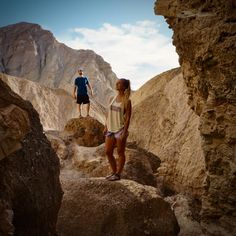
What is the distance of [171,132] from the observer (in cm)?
1519

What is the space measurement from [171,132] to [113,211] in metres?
10.1

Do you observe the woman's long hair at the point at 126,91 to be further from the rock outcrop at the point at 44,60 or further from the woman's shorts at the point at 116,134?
the rock outcrop at the point at 44,60

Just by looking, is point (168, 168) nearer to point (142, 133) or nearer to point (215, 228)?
point (215, 228)

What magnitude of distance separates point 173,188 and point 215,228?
4256 mm

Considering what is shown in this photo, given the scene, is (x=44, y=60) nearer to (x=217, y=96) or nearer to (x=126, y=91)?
(x=126, y=91)

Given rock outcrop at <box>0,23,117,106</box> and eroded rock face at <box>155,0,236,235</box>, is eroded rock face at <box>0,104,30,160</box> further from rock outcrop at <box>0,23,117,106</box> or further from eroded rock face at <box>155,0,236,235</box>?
rock outcrop at <box>0,23,117,106</box>

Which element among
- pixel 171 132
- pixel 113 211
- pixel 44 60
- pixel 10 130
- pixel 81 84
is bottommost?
pixel 113 211

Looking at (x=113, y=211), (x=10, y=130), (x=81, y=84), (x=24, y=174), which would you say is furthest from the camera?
(x=81, y=84)

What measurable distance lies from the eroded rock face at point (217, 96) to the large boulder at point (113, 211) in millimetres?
705

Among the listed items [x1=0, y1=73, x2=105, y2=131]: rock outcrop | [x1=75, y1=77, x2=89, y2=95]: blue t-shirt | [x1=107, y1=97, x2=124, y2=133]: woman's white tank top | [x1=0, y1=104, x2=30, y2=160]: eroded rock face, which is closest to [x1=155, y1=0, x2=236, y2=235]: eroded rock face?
[x1=107, y1=97, x2=124, y2=133]: woman's white tank top

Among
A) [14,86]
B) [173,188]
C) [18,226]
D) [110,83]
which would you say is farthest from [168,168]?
[110,83]

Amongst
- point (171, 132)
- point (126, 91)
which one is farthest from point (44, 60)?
point (126, 91)

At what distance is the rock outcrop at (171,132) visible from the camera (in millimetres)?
9539

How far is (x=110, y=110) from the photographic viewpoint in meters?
5.93
